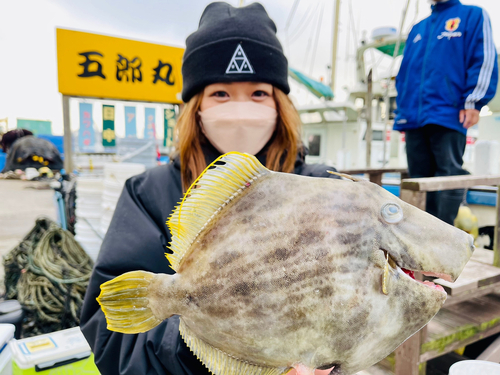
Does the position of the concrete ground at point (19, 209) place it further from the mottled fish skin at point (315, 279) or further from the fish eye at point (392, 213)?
the fish eye at point (392, 213)

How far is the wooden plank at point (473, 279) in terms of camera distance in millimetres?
1900

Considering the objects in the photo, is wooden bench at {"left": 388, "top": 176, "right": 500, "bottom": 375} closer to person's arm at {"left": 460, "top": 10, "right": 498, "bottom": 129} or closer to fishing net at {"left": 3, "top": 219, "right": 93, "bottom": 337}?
person's arm at {"left": 460, "top": 10, "right": 498, "bottom": 129}

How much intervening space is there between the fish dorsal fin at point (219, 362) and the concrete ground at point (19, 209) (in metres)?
4.26

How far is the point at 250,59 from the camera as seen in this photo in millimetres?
1270

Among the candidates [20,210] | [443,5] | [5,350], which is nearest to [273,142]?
[5,350]

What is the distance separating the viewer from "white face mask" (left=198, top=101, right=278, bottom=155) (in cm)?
119

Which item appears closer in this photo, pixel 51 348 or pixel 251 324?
pixel 251 324

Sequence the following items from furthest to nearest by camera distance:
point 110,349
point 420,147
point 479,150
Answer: point 479,150, point 420,147, point 110,349

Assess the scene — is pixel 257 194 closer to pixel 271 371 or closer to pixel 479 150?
pixel 271 371

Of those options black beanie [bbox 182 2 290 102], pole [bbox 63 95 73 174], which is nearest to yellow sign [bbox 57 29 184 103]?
pole [bbox 63 95 73 174]

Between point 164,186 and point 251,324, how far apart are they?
3.04 ft

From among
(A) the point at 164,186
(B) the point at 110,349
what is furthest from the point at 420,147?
(B) the point at 110,349

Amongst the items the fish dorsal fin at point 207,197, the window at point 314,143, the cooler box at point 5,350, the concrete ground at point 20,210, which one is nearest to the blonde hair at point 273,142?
the fish dorsal fin at point 207,197

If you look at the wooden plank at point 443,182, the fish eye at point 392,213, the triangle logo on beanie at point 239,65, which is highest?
the triangle logo on beanie at point 239,65
